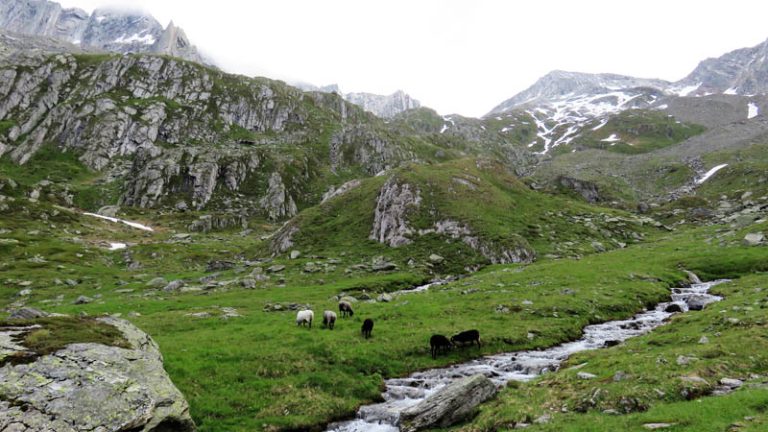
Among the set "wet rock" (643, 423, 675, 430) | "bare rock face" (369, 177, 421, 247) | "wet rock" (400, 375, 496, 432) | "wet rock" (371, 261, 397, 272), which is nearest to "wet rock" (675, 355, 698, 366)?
"wet rock" (643, 423, 675, 430)

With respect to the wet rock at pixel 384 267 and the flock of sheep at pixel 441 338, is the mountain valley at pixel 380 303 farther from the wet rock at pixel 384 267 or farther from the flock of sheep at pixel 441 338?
the flock of sheep at pixel 441 338

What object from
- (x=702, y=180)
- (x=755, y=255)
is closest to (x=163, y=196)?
(x=755, y=255)

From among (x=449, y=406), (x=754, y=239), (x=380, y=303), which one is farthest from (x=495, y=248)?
(x=449, y=406)

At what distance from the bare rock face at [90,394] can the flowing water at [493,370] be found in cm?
865

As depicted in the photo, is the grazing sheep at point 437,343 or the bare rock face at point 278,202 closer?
the grazing sheep at point 437,343

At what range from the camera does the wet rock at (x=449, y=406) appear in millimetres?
19766

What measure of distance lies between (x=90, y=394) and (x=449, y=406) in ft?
49.6

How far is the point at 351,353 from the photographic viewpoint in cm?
2914

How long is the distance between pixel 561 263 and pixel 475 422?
48.1 metres

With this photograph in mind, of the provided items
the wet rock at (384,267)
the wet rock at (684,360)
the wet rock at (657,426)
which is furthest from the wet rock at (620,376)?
the wet rock at (384,267)

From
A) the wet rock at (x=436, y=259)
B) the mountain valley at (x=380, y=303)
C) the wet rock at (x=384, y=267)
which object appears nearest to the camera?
the mountain valley at (x=380, y=303)

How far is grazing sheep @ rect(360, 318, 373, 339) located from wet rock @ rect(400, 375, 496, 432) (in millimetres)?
12037

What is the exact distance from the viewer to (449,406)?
20.1 m

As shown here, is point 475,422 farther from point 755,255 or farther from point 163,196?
point 163,196
